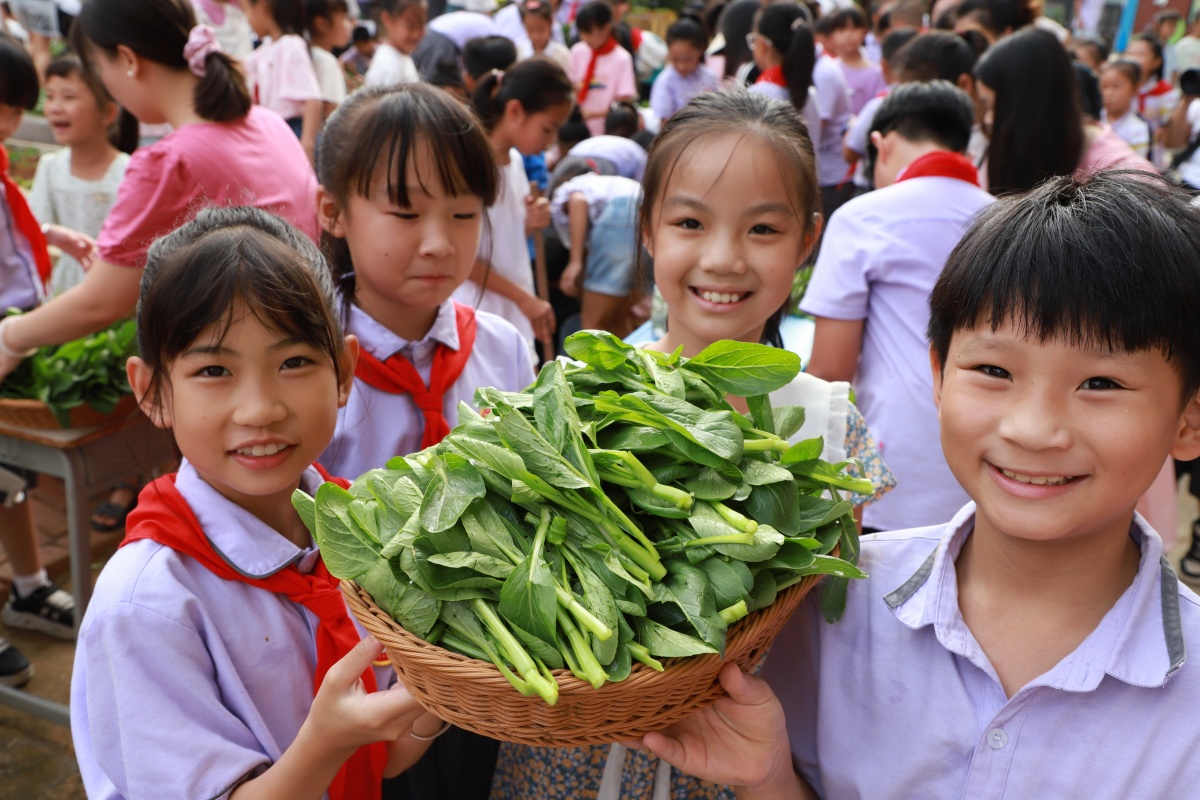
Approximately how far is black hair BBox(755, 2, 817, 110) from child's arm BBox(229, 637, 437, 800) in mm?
4923

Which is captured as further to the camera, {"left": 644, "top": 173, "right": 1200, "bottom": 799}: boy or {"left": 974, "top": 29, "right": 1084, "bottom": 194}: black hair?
{"left": 974, "top": 29, "right": 1084, "bottom": 194}: black hair

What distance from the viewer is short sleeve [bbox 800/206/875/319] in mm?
2734

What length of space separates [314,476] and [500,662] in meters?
0.76

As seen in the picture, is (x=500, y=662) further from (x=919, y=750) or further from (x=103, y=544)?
(x=103, y=544)

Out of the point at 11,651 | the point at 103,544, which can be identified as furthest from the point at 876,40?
the point at 11,651

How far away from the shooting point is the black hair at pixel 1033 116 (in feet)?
10.8

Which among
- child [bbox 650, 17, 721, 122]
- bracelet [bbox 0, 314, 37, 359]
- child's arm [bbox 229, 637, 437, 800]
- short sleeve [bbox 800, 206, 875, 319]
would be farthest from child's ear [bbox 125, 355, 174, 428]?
child [bbox 650, 17, 721, 122]

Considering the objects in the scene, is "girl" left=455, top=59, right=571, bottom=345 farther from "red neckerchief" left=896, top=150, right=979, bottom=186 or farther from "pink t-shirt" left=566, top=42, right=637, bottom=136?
"pink t-shirt" left=566, top=42, right=637, bottom=136

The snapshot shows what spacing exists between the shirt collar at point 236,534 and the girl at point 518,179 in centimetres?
202

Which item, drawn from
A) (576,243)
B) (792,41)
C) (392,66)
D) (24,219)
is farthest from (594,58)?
(24,219)

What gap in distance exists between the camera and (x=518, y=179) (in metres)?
3.90

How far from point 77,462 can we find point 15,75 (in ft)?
5.25

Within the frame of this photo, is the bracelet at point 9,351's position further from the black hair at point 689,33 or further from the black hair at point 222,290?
the black hair at point 689,33

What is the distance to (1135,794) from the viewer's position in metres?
1.22
